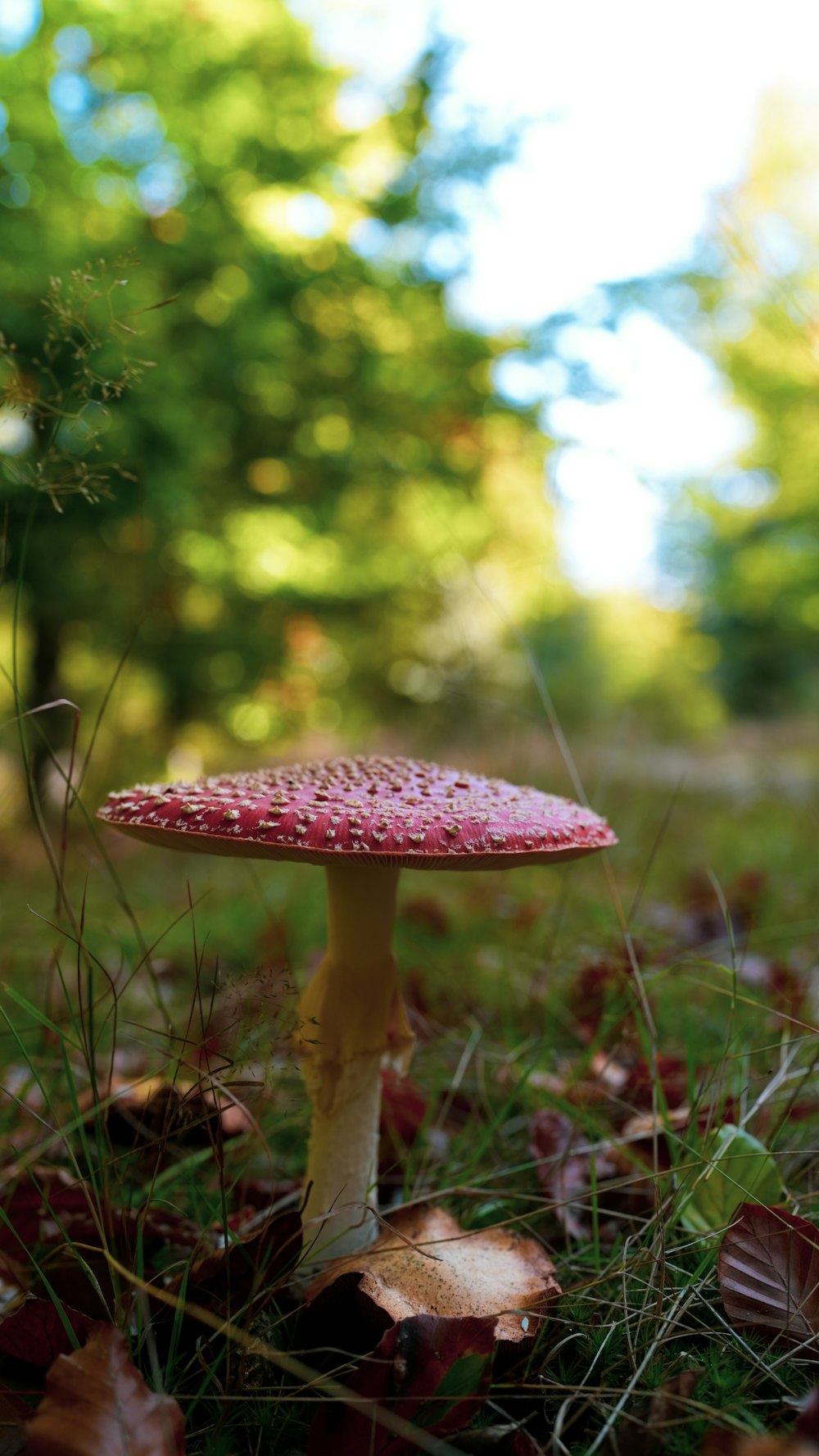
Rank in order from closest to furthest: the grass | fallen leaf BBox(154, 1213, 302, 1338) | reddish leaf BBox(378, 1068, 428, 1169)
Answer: the grass, fallen leaf BBox(154, 1213, 302, 1338), reddish leaf BBox(378, 1068, 428, 1169)

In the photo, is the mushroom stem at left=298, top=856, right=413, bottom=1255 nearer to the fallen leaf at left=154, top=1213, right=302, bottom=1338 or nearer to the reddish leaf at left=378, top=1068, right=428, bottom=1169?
the fallen leaf at left=154, top=1213, right=302, bottom=1338

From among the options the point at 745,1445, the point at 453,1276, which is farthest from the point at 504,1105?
the point at 745,1445

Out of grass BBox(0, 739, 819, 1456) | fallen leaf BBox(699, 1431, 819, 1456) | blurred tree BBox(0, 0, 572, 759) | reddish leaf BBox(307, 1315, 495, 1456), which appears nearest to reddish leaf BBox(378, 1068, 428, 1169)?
grass BBox(0, 739, 819, 1456)

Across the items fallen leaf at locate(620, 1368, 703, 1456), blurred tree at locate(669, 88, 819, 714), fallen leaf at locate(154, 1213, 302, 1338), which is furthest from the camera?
blurred tree at locate(669, 88, 819, 714)

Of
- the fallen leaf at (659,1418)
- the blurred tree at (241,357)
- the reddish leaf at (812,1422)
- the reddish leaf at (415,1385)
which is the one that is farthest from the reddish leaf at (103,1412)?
the blurred tree at (241,357)

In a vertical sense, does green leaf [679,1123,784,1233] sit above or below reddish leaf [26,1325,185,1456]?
below

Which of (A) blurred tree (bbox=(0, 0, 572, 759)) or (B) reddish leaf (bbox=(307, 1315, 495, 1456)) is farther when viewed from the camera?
(A) blurred tree (bbox=(0, 0, 572, 759))

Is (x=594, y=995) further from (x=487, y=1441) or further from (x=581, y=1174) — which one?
(x=487, y=1441)

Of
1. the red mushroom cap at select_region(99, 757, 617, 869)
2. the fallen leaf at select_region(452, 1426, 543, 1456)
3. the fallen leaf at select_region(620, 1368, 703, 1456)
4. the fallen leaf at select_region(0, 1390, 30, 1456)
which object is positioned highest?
the red mushroom cap at select_region(99, 757, 617, 869)
